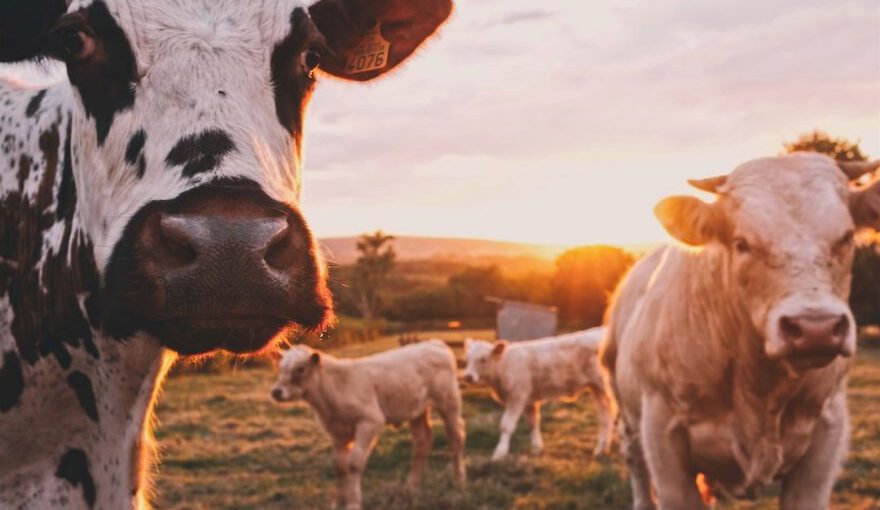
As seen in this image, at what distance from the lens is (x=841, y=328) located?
348cm

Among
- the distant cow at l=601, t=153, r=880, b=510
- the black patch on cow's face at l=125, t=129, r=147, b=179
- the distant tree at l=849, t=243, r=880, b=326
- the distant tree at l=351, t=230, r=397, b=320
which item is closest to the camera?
the black patch on cow's face at l=125, t=129, r=147, b=179

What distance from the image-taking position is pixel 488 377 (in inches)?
555

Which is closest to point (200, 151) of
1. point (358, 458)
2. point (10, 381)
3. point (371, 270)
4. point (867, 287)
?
point (10, 381)

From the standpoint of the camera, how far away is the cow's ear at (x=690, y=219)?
4.20 m

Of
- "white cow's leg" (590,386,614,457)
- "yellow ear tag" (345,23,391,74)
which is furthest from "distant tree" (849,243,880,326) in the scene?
"yellow ear tag" (345,23,391,74)

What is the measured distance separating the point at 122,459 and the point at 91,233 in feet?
2.25

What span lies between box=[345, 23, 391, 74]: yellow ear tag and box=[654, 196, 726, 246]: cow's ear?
1788 mm

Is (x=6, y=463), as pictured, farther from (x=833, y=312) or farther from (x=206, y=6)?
(x=833, y=312)

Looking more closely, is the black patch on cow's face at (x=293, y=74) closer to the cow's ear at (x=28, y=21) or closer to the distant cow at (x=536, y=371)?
the cow's ear at (x=28, y=21)

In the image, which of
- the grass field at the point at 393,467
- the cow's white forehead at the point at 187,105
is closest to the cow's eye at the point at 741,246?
the cow's white forehead at the point at 187,105

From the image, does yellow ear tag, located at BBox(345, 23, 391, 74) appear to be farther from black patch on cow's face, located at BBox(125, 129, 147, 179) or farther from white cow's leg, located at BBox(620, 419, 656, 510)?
white cow's leg, located at BBox(620, 419, 656, 510)

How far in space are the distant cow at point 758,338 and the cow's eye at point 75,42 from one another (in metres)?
2.80

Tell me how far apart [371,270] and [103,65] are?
65.2 m

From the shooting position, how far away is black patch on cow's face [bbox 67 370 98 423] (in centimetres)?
239
